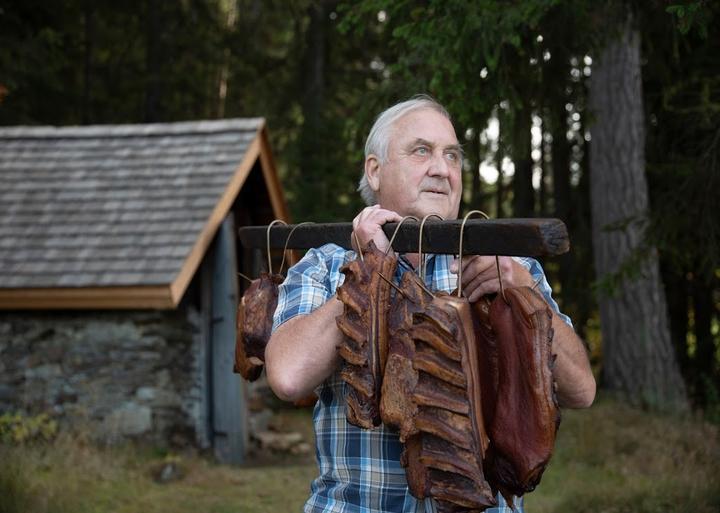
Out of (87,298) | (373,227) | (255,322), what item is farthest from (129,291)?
(373,227)

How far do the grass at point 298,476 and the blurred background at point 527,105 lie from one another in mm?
89

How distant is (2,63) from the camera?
46.6 feet

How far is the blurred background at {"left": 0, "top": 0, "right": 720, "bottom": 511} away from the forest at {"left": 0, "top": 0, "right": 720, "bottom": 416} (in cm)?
2

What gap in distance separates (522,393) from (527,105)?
4492 mm

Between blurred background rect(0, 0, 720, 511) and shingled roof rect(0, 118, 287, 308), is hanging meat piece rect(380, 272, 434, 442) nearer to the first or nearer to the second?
blurred background rect(0, 0, 720, 511)

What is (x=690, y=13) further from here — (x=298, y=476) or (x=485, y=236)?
(x=298, y=476)

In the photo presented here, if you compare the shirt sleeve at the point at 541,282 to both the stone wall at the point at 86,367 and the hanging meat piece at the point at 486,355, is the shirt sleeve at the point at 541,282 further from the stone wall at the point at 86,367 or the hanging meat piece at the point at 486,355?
the stone wall at the point at 86,367

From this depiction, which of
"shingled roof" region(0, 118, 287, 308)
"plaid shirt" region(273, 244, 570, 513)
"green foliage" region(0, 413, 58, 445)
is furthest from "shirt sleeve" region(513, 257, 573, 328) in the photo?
"green foliage" region(0, 413, 58, 445)

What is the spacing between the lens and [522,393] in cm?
214

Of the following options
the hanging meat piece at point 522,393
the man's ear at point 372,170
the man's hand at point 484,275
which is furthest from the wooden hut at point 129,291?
the hanging meat piece at point 522,393

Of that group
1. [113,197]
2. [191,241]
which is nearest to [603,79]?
[191,241]

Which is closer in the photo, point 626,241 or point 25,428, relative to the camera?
point 25,428

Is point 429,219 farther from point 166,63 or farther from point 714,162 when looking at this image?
point 166,63

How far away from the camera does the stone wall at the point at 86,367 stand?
392 inches
